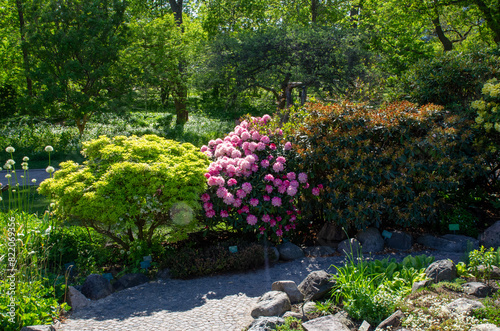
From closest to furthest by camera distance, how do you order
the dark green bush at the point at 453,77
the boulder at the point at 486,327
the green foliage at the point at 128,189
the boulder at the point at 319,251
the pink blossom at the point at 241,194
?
the boulder at the point at 486,327 < the green foliage at the point at 128,189 < the pink blossom at the point at 241,194 < the boulder at the point at 319,251 < the dark green bush at the point at 453,77

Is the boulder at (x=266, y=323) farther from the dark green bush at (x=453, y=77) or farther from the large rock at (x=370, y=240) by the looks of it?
the dark green bush at (x=453, y=77)

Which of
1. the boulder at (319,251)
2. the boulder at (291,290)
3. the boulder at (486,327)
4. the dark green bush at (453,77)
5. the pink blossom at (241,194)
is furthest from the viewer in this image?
the dark green bush at (453,77)

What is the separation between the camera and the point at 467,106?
6.48m

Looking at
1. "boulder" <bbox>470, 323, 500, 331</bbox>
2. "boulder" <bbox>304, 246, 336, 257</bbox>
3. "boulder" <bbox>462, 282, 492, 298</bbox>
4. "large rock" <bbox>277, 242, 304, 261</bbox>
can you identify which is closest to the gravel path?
"large rock" <bbox>277, 242, 304, 261</bbox>

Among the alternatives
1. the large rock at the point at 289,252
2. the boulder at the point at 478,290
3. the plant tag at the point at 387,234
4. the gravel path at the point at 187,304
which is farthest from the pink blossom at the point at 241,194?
the boulder at the point at 478,290

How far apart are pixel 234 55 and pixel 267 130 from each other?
8082mm

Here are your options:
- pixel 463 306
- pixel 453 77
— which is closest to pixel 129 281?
pixel 463 306

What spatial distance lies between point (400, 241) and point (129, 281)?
365 cm

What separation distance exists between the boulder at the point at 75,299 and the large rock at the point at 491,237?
5.10m

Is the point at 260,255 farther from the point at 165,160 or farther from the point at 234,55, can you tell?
the point at 234,55

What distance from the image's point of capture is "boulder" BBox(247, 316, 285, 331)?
3125 mm

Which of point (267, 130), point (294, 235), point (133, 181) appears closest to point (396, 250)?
point (294, 235)

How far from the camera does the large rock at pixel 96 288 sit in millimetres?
4164

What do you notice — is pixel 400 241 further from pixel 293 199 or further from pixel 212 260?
pixel 212 260
